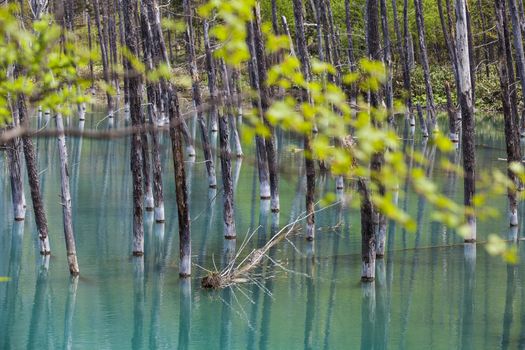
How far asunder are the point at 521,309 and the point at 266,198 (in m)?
8.15

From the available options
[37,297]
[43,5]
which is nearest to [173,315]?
[37,297]

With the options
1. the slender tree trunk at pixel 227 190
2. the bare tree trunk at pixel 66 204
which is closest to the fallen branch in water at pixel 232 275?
the slender tree trunk at pixel 227 190

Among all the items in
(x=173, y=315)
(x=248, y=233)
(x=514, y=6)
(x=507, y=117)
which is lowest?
(x=173, y=315)

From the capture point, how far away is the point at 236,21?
2.81 meters

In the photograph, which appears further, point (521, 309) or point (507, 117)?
point (507, 117)

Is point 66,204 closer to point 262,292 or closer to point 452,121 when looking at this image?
point 262,292

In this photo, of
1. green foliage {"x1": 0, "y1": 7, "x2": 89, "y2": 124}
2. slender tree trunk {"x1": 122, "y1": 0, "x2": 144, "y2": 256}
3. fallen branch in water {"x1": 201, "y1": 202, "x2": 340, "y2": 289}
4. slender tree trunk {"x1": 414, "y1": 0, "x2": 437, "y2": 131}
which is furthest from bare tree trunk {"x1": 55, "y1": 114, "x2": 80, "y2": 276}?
slender tree trunk {"x1": 414, "y1": 0, "x2": 437, "y2": 131}

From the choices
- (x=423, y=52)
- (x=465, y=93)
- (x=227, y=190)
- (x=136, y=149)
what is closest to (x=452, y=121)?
(x=423, y=52)

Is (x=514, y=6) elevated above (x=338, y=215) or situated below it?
above

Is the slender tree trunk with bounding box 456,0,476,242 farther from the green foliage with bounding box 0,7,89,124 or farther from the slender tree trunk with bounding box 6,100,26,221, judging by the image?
the green foliage with bounding box 0,7,89,124

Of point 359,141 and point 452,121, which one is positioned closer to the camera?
point 359,141

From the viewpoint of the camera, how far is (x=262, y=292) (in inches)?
466

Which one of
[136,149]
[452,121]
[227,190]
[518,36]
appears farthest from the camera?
[452,121]

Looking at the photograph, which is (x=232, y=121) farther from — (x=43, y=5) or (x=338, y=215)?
(x=43, y=5)
